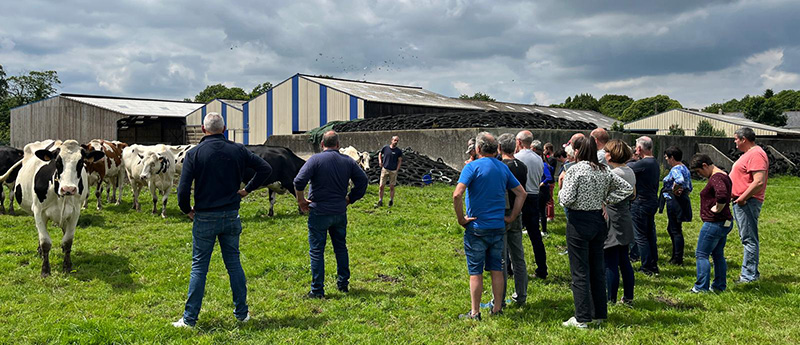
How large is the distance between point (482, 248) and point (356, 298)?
1853 mm

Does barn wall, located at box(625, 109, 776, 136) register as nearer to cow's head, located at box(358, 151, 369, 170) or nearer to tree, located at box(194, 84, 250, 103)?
cow's head, located at box(358, 151, 369, 170)

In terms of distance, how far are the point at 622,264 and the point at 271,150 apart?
10298mm

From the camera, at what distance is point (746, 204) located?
22.1 feet

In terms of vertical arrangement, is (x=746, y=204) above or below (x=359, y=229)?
above

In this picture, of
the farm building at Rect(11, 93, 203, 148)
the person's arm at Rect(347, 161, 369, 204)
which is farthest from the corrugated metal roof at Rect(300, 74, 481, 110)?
the person's arm at Rect(347, 161, 369, 204)

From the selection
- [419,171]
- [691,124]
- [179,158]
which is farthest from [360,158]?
[691,124]

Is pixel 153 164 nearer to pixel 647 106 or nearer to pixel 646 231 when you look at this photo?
pixel 646 231

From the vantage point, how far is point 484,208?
5.32 m

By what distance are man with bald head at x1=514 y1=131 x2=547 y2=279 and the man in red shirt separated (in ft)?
8.10

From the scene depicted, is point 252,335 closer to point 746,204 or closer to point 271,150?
point 746,204

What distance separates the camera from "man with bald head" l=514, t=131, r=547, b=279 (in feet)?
23.2

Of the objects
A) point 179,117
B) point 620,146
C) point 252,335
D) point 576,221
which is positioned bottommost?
point 252,335

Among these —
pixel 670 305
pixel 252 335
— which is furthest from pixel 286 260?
pixel 670 305

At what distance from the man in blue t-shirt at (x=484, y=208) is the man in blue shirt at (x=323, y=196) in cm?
158
